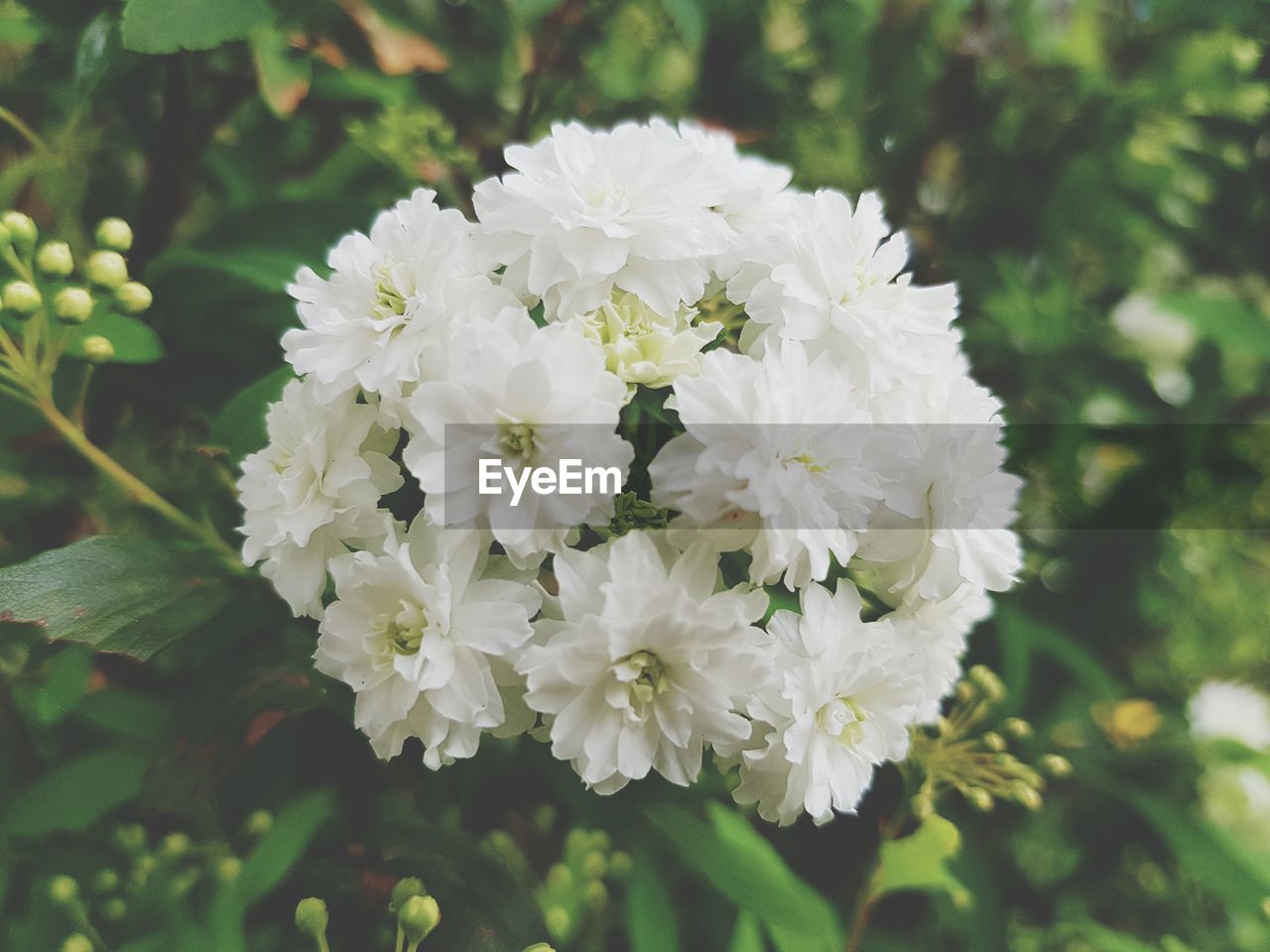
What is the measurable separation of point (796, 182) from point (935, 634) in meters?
0.60

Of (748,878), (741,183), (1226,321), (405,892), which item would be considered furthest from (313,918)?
(1226,321)

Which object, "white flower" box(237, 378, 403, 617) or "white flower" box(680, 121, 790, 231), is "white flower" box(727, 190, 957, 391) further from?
"white flower" box(237, 378, 403, 617)

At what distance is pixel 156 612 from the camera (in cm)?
60

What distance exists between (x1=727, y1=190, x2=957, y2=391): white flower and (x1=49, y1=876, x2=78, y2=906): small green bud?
60 centimetres

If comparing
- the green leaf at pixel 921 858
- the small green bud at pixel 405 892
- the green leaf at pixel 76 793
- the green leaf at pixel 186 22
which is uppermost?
the green leaf at pixel 186 22

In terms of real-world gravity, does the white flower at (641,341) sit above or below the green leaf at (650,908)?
above

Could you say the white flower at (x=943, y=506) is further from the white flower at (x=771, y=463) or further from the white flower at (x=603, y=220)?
the white flower at (x=603, y=220)

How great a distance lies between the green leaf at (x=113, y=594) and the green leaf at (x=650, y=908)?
0.38 metres

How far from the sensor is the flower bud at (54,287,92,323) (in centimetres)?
56

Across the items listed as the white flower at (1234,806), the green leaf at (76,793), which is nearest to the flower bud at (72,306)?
the green leaf at (76,793)

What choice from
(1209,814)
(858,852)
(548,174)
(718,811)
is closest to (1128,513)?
(1209,814)

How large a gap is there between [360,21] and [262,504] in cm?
52

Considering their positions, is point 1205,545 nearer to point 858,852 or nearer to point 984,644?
point 984,644

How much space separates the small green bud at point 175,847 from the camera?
67 centimetres
